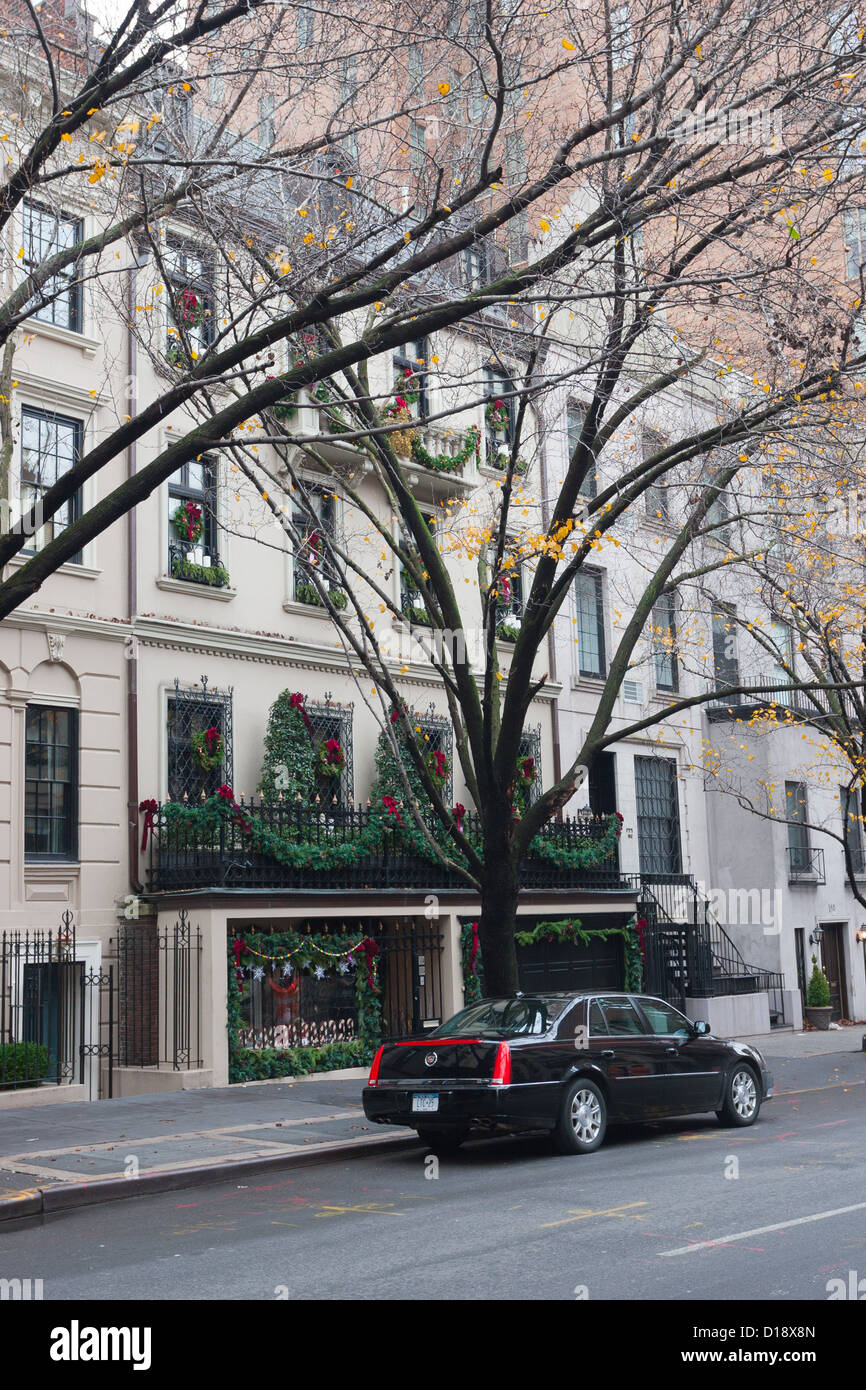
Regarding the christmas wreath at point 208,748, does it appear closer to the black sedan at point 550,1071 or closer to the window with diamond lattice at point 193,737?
the window with diamond lattice at point 193,737

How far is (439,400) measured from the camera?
23594 millimetres

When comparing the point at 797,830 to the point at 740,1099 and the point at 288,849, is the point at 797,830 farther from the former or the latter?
the point at 740,1099

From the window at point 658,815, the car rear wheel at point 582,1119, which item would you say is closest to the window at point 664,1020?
the car rear wheel at point 582,1119

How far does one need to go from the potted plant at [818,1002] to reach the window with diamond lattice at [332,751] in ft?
42.1

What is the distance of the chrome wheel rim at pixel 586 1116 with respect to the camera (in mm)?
12164

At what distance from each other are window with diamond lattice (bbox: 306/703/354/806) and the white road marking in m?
12.5

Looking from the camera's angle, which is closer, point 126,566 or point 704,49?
point 704,49

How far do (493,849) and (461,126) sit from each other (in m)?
7.78

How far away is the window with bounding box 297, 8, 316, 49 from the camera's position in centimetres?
1188

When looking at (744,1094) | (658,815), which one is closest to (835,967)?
(658,815)

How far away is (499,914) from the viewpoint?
16.0m

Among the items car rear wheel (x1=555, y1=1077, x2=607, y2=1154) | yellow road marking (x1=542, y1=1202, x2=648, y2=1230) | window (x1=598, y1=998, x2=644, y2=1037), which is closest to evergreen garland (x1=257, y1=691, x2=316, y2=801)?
window (x1=598, y1=998, x2=644, y2=1037)
